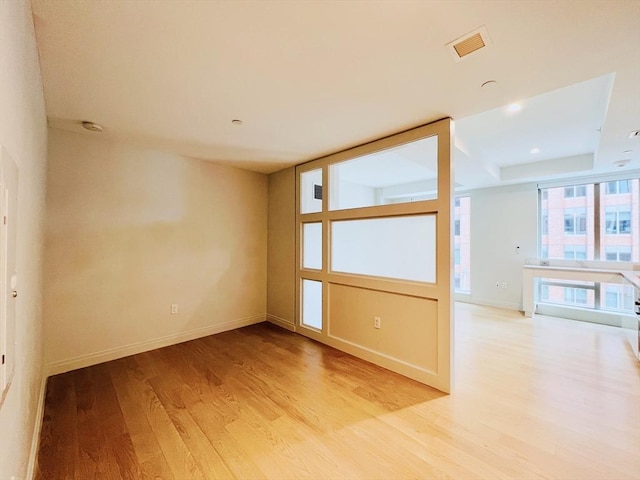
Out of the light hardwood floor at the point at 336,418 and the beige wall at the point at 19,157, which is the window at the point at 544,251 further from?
the beige wall at the point at 19,157

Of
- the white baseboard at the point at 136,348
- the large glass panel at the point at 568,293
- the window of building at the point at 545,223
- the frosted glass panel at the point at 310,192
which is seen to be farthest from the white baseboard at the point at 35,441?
the window of building at the point at 545,223

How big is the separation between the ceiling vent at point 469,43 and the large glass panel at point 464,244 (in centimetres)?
494

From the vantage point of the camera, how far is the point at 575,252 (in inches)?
188

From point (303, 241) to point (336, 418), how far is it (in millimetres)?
2408

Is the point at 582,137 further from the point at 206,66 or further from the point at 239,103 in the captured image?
the point at 206,66

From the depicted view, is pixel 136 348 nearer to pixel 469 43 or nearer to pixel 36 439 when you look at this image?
pixel 36 439

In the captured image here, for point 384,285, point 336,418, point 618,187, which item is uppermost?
point 618,187

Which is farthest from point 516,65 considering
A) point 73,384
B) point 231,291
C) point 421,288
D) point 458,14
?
point 73,384

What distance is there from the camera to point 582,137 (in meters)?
3.56

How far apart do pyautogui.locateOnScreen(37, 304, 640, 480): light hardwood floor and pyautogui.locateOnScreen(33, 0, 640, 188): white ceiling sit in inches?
96.4

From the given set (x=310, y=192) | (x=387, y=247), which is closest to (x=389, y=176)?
(x=310, y=192)

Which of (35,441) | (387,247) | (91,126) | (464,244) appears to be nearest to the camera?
(35,441)

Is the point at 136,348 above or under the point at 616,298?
under

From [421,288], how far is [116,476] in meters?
2.58
